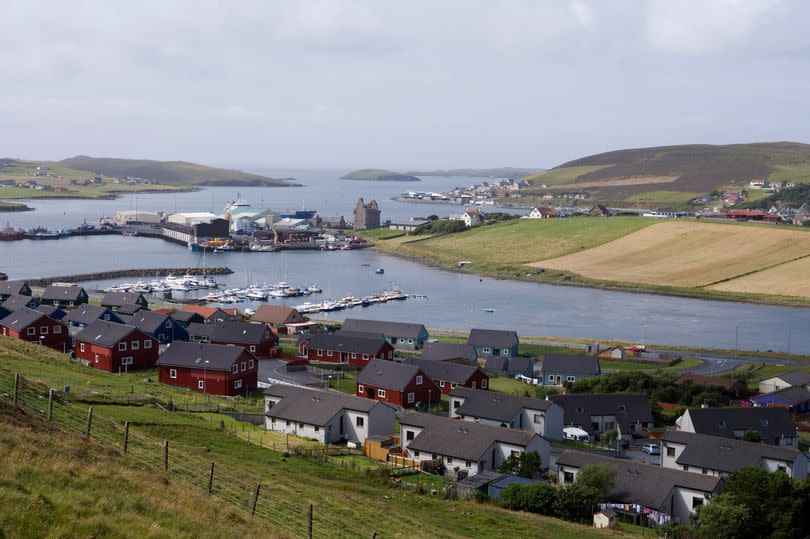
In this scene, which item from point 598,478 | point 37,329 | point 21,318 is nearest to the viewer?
point 598,478

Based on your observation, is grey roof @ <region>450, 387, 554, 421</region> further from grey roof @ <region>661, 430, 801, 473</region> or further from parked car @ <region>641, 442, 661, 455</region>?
grey roof @ <region>661, 430, 801, 473</region>

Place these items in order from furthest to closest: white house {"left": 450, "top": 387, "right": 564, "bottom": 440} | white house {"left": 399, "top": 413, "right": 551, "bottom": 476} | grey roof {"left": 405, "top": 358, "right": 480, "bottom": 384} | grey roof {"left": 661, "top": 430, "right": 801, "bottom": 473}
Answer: grey roof {"left": 405, "top": 358, "right": 480, "bottom": 384}, white house {"left": 450, "top": 387, "right": 564, "bottom": 440}, white house {"left": 399, "top": 413, "right": 551, "bottom": 476}, grey roof {"left": 661, "top": 430, "right": 801, "bottom": 473}

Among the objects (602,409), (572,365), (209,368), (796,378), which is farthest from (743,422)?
(209,368)

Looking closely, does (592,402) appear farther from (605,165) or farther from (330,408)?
(605,165)

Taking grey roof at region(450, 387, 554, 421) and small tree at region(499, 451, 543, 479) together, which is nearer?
small tree at region(499, 451, 543, 479)

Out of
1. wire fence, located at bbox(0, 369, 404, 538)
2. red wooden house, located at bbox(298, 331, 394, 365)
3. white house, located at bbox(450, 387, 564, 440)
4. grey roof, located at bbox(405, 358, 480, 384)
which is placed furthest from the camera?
red wooden house, located at bbox(298, 331, 394, 365)

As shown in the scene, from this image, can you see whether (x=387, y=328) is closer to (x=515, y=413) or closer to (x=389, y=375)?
(x=389, y=375)

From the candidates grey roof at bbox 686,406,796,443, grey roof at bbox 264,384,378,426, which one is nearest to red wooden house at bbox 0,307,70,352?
grey roof at bbox 264,384,378,426
